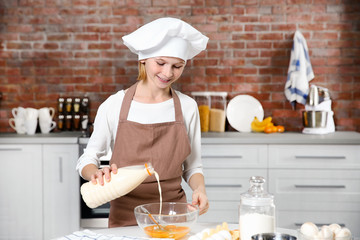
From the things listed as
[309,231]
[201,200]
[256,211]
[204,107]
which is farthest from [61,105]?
[309,231]

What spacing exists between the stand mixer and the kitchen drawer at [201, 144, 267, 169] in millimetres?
529

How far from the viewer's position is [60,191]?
3.44 meters

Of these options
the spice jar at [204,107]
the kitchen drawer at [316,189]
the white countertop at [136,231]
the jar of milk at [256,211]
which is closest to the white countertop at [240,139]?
the kitchen drawer at [316,189]

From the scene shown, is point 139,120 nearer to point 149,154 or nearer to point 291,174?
point 149,154

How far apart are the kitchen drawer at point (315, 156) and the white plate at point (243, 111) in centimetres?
54

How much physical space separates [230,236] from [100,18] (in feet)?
9.93

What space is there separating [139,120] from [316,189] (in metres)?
1.89

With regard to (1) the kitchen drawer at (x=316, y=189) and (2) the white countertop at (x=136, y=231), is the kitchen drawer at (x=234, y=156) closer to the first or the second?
(1) the kitchen drawer at (x=316, y=189)

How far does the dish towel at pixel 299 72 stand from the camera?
3.76 metres

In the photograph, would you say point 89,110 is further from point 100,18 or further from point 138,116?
point 138,116

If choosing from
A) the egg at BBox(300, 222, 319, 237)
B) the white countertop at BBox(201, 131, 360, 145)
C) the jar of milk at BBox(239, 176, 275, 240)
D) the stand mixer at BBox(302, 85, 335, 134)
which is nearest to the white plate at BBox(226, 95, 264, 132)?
the stand mixer at BBox(302, 85, 335, 134)

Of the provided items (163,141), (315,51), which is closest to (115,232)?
(163,141)

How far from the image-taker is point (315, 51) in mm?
3961

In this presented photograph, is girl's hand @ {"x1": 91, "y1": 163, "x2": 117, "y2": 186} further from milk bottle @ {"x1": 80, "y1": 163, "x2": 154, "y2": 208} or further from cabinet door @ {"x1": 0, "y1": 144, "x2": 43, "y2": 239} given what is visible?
cabinet door @ {"x1": 0, "y1": 144, "x2": 43, "y2": 239}
